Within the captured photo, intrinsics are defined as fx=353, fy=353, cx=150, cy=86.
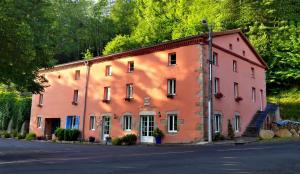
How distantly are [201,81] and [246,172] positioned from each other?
52.4 feet

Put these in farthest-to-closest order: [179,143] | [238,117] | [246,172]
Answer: [238,117]
[179,143]
[246,172]

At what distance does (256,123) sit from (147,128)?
9.99 metres

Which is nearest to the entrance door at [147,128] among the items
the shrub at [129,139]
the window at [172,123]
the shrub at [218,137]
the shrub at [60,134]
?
the shrub at [129,139]

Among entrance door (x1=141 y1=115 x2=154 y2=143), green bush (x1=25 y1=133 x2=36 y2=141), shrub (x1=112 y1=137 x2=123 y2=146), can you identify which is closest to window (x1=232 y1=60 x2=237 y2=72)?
entrance door (x1=141 y1=115 x2=154 y2=143)

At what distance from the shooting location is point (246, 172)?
32.3 feet

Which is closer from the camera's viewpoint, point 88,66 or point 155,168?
point 155,168

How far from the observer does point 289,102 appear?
129ft

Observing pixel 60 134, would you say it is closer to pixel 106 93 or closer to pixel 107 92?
pixel 106 93

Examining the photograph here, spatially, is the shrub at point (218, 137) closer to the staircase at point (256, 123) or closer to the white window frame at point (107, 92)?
the staircase at point (256, 123)

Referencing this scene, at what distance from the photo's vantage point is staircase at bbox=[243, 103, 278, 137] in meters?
30.0

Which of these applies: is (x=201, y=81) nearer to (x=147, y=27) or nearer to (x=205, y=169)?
(x=205, y=169)

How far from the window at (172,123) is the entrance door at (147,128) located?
1688mm

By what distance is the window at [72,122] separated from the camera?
3388 centimetres

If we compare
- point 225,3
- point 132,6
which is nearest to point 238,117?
point 225,3
